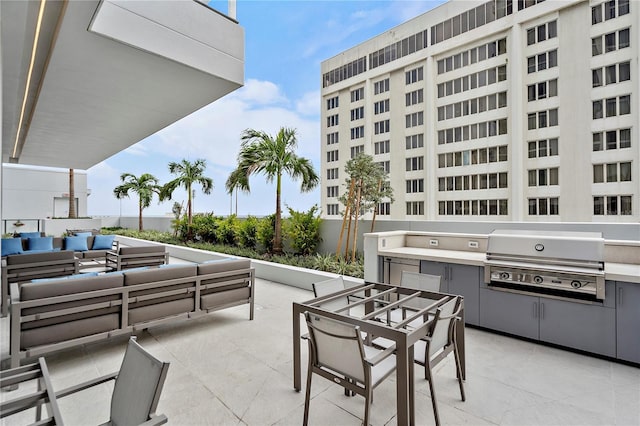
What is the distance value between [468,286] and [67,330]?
4.25 m

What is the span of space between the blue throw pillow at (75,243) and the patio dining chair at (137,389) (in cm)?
740

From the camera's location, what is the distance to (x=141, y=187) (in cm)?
1562

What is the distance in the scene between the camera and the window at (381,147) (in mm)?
29836

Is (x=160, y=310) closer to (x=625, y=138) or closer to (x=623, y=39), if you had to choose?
(x=625, y=138)

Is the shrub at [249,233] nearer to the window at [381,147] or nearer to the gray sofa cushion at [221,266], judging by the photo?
the gray sofa cushion at [221,266]

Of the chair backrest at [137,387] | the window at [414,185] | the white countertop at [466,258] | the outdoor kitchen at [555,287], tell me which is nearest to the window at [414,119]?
the window at [414,185]

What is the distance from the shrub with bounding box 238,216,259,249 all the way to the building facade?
1191 cm

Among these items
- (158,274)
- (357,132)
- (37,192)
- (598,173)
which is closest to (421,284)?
(158,274)

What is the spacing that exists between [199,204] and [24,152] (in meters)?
5.09

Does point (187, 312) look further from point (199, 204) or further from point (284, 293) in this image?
point (199, 204)

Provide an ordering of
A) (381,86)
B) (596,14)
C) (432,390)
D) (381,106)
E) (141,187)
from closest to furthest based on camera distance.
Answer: (432,390) → (141,187) → (596,14) → (381,86) → (381,106)

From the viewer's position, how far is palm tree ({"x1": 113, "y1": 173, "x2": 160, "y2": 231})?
1555 centimetres

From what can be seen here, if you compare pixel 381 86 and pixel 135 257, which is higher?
pixel 381 86

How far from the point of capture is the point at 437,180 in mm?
27078
